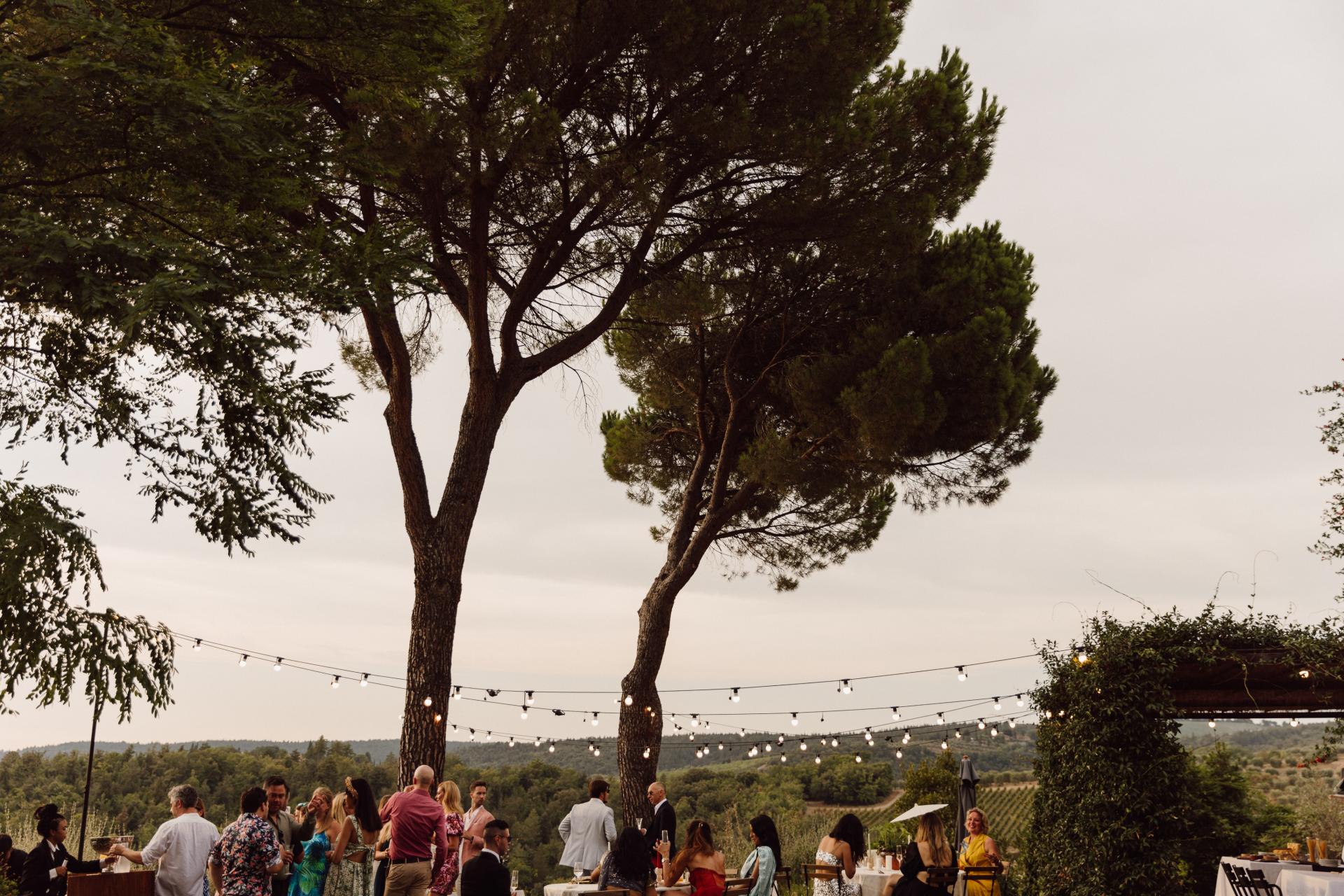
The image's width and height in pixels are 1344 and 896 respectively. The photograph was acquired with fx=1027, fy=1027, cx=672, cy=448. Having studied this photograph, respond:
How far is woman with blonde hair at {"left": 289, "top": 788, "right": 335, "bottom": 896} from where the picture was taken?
5855 mm

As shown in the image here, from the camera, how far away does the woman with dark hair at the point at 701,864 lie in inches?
242

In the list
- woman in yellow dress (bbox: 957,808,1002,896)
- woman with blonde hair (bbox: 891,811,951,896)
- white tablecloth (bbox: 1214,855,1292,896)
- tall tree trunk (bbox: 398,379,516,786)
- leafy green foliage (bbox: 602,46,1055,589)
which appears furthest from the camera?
leafy green foliage (bbox: 602,46,1055,589)

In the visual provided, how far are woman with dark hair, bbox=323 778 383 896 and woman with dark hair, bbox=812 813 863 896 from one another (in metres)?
3.08

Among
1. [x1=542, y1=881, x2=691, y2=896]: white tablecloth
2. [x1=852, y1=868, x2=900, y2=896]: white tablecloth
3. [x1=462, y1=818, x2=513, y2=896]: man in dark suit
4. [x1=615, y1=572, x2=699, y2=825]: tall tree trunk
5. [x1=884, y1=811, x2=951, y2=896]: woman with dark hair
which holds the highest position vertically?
[x1=615, y1=572, x2=699, y2=825]: tall tree trunk

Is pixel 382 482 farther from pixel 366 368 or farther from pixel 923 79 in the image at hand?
pixel 923 79

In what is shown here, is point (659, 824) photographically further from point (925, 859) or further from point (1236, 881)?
point (1236, 881)

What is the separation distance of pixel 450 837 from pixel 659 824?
75.1 inches

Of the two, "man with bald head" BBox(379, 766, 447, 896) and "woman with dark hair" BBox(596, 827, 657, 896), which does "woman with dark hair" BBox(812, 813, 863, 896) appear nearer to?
"woman with dark hair" BBox(596, 827, 657, 896)

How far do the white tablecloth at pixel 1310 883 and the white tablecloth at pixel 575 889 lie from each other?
4.45 m

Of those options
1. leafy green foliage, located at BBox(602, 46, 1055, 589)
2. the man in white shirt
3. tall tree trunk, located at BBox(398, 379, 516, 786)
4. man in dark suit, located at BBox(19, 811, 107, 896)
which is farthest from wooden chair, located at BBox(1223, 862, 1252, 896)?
man in dark suit, located at BBox(19, 811, 107, 896)

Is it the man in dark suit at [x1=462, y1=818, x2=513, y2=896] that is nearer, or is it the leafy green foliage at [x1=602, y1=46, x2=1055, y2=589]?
the man in dark suit at [x1=462, y1=818, x2=513, y2=896]

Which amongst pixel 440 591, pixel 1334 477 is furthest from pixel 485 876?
pixel 1334 477

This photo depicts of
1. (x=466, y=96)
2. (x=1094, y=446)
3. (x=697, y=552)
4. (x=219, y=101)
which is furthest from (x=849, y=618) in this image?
(x=219, y=101)

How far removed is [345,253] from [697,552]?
6.85 m
